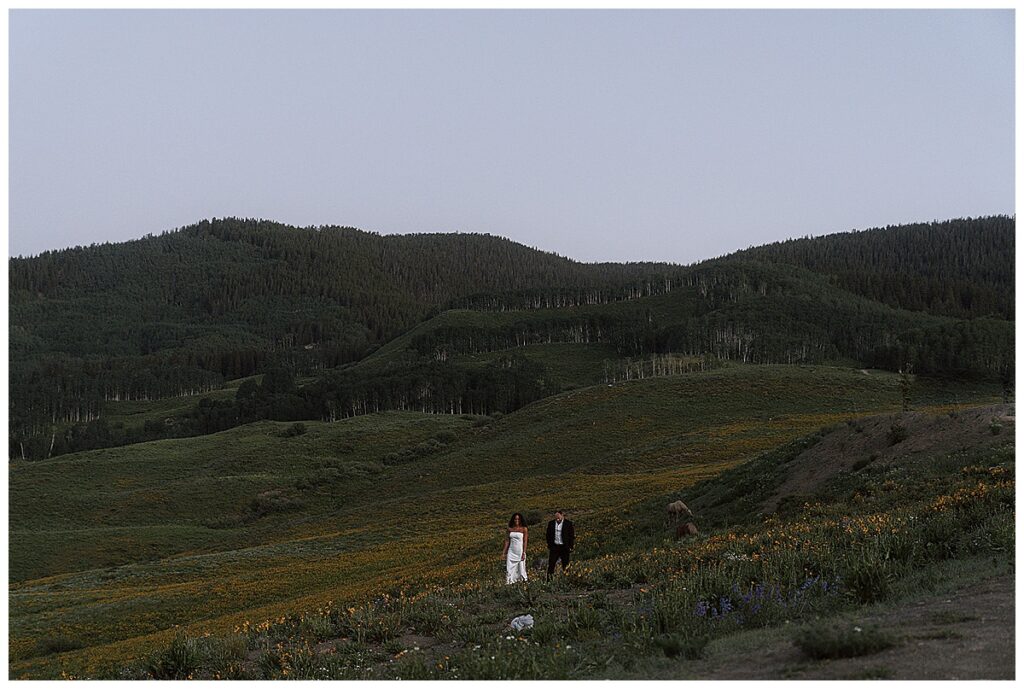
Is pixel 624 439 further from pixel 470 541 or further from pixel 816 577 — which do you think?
pixel 816 577

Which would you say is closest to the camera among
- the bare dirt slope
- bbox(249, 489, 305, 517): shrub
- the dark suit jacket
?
the dark suit jacket

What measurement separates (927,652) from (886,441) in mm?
26768

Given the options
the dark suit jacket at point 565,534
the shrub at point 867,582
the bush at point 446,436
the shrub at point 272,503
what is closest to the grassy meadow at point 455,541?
the shrub at point 867,582

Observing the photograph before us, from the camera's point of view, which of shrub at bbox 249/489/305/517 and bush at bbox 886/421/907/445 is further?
shrub at bbox 249/489/305/517

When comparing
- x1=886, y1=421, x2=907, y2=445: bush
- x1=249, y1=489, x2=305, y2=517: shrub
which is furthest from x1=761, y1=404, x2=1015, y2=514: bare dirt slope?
x1=249, y1=489, x2=305, y2=517: shrub

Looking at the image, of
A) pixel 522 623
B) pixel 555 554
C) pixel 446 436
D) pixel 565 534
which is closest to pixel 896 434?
pixel 565 534

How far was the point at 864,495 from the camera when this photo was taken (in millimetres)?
25625

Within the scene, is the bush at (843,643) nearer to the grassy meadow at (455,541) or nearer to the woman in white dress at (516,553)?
the grassy meadow at (455,541)

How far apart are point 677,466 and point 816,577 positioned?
193 feet

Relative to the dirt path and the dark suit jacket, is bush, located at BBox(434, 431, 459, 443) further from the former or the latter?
the dirt path

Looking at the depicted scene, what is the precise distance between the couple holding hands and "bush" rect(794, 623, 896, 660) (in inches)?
448

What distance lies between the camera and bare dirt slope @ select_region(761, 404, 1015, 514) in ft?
97.7

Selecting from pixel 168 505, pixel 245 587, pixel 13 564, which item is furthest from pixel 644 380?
pixel 245 587

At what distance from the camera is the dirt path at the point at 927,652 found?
796 cm
